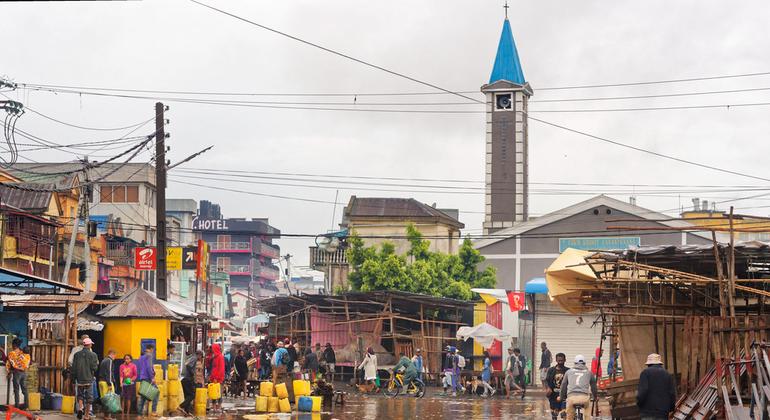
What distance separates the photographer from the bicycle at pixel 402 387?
35688mm

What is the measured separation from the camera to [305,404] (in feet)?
88.8

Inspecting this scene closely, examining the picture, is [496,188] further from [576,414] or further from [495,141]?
[576,414]

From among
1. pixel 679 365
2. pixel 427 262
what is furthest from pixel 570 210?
pixel 679 365

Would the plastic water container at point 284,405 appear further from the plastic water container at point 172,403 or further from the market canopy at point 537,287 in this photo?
the market canopy at point 537,287

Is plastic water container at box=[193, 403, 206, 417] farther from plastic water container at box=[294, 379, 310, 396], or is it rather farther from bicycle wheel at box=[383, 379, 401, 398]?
bicycle wheel at box=[383, 379, 401, 398]

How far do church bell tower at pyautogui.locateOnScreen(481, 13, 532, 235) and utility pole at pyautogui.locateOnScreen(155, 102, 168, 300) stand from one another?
5124cm

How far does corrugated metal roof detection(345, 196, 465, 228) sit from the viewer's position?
69125mm

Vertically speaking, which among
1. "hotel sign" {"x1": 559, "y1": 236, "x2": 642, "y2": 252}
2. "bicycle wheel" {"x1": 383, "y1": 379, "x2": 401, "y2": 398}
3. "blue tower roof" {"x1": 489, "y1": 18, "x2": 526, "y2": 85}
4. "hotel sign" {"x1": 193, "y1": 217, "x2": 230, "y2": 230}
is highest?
"blue tower roof" {"x1": 489, "y1": 18, "x2": 526, "y2": 85}

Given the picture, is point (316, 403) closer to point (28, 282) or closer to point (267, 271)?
point (28, 282)

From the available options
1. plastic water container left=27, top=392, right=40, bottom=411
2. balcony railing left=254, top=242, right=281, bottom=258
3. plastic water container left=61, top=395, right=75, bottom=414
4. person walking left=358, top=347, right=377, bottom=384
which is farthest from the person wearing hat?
balcony railing left=254, top=242, right=281, bottom=258

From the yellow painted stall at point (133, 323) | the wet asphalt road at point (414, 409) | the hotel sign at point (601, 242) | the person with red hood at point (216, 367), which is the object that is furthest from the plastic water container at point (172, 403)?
the hotel sign at point (601, 242)

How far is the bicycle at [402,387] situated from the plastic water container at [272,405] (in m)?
9.93

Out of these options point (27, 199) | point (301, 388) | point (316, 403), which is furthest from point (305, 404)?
point (27, 199)

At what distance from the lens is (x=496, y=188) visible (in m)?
86.3
